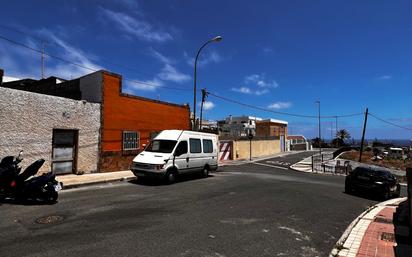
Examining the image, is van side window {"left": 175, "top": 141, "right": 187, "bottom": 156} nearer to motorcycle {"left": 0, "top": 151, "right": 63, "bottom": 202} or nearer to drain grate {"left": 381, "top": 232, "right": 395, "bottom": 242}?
motorcycle {"left": 0, "top": 151, "right": 63, "bottom": 202}

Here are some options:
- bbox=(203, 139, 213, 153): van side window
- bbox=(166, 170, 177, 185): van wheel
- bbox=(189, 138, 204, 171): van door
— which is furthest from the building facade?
bbox=(166, 170, 177, 185): van wheel

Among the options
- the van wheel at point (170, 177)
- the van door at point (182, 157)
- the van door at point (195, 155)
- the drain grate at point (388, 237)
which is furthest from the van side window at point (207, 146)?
the drain grate at point (388, 237)

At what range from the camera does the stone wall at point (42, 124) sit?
1359 cm

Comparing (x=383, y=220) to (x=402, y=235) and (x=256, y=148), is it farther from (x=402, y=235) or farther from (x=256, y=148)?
(x=256, y=148)

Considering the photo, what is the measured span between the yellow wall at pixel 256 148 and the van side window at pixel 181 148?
23461 mm

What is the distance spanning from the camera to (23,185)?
959 centimetres

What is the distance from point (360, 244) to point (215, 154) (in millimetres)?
12613

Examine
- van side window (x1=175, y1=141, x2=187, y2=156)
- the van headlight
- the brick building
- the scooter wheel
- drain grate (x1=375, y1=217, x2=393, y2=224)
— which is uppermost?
the brick building

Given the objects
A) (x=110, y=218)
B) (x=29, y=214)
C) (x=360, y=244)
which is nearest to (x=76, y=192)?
(x=29, y=214)

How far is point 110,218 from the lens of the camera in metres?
8.08

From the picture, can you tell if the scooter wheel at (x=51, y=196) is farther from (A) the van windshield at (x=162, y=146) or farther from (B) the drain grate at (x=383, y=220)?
(B) the drain grate at (x=383, y=220)

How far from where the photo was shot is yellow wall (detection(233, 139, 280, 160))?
4037 centimetres

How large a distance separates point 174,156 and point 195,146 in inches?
77.6

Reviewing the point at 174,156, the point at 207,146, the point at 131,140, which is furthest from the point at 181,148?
the point at 131,140
